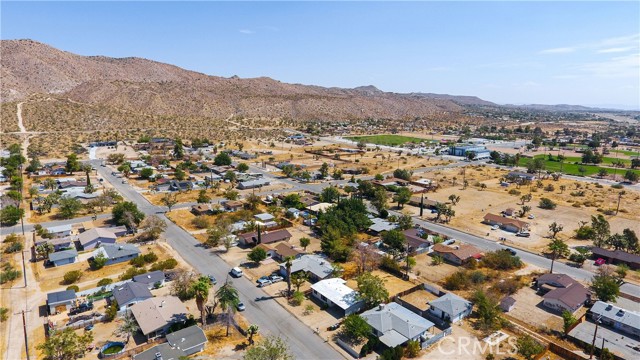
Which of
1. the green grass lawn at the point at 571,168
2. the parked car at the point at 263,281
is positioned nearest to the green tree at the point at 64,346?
the parked car at the point at 263,281

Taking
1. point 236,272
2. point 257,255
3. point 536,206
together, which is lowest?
point 536,206

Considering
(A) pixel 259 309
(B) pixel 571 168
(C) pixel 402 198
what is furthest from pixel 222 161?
(B) pixel 571 168

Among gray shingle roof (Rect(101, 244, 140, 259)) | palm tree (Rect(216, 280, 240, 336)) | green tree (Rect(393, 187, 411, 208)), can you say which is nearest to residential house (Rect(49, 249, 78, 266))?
gray shingle roof (Rect(101, 244, 140, 259))

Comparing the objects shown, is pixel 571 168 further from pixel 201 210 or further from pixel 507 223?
pixel 201 210

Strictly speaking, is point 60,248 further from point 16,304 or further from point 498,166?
point 498,166

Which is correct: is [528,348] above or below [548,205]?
above

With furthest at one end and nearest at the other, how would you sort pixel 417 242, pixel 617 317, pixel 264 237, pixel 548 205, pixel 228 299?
pixel 548 205, pixel 264 237, pixel 417 242, pixel 617 317, pixel 228 299

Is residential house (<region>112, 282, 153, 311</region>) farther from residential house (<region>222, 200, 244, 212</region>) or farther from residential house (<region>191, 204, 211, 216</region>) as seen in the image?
residential house (<region>222, 200, 244, 212</region>)
